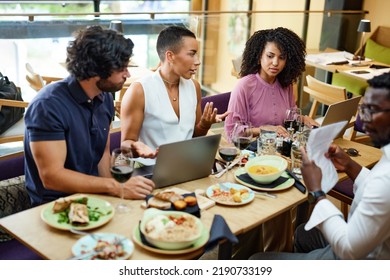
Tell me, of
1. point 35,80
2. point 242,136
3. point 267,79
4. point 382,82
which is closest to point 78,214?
point 242,136

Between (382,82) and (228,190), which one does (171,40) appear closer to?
(228,190)

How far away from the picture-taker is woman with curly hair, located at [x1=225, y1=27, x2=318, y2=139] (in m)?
2.82

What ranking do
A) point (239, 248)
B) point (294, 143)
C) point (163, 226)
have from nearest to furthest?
point (163, 226) → point (294, 143) → point (239, 248)

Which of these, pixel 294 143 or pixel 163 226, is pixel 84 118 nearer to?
pixel 163 226

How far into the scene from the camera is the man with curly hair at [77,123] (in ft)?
6.13

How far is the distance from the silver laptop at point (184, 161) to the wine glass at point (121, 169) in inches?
4.4

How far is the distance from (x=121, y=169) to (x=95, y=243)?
319 mm

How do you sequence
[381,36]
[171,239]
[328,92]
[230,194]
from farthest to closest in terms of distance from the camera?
[381,36]
[328,92]
[230,194]
[171,239]

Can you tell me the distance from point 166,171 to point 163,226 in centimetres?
36

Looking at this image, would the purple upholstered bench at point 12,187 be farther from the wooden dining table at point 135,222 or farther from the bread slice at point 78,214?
the bread slice at point 78,214

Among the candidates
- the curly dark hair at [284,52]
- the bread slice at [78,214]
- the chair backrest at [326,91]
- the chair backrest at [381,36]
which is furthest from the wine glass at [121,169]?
the chair backrest at [381,36]

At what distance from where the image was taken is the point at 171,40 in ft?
8.25
